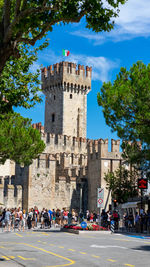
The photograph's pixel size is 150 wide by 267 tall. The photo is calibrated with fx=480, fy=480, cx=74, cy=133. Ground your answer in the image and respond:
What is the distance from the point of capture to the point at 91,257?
665 inches

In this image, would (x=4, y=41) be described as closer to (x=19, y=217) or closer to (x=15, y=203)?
(x=19, y=217)

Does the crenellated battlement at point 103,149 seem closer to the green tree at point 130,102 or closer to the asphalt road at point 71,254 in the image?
the green tree at point 130,102

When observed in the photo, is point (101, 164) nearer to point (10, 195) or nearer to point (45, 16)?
point (10, 195)

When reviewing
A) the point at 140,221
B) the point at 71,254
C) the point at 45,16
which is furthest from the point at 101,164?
the point at 45,16

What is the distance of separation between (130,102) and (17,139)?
882 cm

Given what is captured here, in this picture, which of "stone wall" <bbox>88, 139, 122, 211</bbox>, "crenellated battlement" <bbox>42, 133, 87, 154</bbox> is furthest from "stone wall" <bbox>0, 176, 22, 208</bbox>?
"crenellated battlement" <bbox>42, 133, 87, 154</bbox>

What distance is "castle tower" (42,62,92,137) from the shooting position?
74.9m

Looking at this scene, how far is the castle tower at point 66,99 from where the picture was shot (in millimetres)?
74938

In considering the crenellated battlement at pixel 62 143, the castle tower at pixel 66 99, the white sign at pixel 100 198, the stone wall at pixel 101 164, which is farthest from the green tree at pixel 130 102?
the castle tower at pixel 66 99

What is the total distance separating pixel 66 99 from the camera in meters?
75.9

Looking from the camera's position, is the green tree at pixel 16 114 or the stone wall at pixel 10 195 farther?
the stone wall at pixel 10 195

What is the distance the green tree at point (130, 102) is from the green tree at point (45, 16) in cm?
1806

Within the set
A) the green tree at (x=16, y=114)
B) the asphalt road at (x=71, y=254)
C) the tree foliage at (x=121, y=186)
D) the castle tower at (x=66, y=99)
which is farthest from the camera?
the castle tower at (x=66, y=99)

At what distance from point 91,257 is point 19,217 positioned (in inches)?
752
